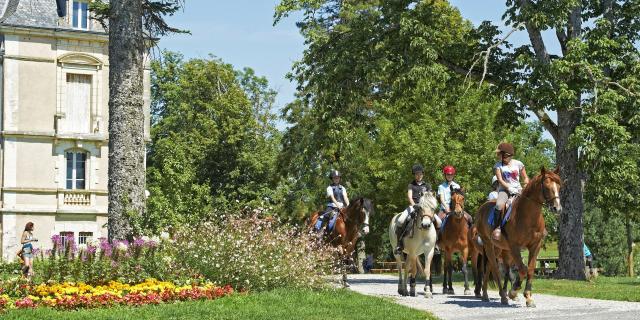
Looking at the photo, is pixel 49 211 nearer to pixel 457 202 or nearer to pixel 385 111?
pixel 385 111

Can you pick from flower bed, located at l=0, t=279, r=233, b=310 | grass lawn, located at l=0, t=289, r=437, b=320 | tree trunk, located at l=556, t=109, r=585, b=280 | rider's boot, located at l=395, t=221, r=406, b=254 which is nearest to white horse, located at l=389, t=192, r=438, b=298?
rider's boot, located at l=395, t=221, r=406, b=254

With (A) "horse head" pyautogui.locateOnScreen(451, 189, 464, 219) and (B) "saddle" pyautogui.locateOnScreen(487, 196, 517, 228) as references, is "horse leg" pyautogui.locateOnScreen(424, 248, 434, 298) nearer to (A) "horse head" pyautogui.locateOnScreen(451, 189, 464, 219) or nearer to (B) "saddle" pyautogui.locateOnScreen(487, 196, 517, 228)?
(A) "horse head" pyautogui.locateOnScreen(451, 189, 464, 219)

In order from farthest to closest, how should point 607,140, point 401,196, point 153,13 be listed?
point 401,196
point 607,140
point 153,13

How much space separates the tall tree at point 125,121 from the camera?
800 inches

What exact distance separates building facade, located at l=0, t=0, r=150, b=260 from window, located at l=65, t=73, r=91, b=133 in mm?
54

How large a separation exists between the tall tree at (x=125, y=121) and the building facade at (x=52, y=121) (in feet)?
97.2

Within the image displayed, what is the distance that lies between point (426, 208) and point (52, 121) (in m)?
35.8

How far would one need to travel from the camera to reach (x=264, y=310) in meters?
14.5

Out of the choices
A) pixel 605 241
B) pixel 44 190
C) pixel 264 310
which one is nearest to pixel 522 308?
pixel 264 310

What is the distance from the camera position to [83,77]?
5166 cm

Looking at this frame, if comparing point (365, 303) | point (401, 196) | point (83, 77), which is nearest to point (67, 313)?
point (365, 303)

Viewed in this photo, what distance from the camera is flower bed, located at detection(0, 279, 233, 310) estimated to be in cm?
1461

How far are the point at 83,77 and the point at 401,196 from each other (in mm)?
19902

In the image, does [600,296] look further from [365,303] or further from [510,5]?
[510,5]
